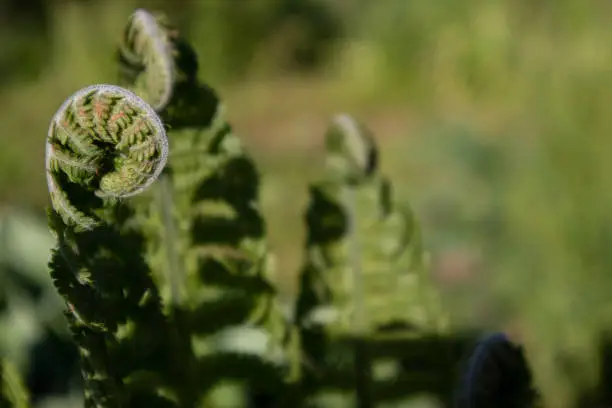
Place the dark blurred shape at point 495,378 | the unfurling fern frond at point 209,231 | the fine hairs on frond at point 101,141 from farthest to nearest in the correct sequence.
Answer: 1. the unfurling fern frond at point 209,231
2. the dark blurred shape at point 495,378
3. the fine hairs on frond at point 101,141

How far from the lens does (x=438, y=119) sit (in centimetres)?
502

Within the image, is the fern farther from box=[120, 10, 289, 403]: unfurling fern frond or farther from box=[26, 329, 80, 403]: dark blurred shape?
box=[26, 329, 80, 403]: dark blurred shape

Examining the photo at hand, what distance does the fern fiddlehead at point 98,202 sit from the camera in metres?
0.48

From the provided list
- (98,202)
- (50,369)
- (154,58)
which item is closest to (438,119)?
(50,369)

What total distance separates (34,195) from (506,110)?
2314 millimetres

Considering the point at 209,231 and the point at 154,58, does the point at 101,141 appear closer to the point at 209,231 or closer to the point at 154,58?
the point at 154,58

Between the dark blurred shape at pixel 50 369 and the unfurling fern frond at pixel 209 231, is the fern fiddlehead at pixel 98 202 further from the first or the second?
the dark blurred shape at pixel 50 369

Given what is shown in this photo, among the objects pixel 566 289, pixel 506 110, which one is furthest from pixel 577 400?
pixel 506 110

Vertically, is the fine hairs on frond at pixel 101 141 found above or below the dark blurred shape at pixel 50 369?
above

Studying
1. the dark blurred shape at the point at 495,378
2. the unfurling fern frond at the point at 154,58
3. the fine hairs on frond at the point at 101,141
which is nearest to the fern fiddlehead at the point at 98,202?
the fine hairs on frond at the point at 101,141

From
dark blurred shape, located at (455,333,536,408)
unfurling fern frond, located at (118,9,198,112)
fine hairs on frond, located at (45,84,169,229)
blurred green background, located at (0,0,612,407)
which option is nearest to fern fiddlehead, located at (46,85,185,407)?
fine hairs on frond, located at (45,84,169,229)

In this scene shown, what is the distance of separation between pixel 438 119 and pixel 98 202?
4.61 m

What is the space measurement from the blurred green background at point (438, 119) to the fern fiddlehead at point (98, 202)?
0.47 m

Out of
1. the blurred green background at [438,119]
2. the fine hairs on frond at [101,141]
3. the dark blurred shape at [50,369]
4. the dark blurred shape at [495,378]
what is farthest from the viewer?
the blurred green background at [438,119]
